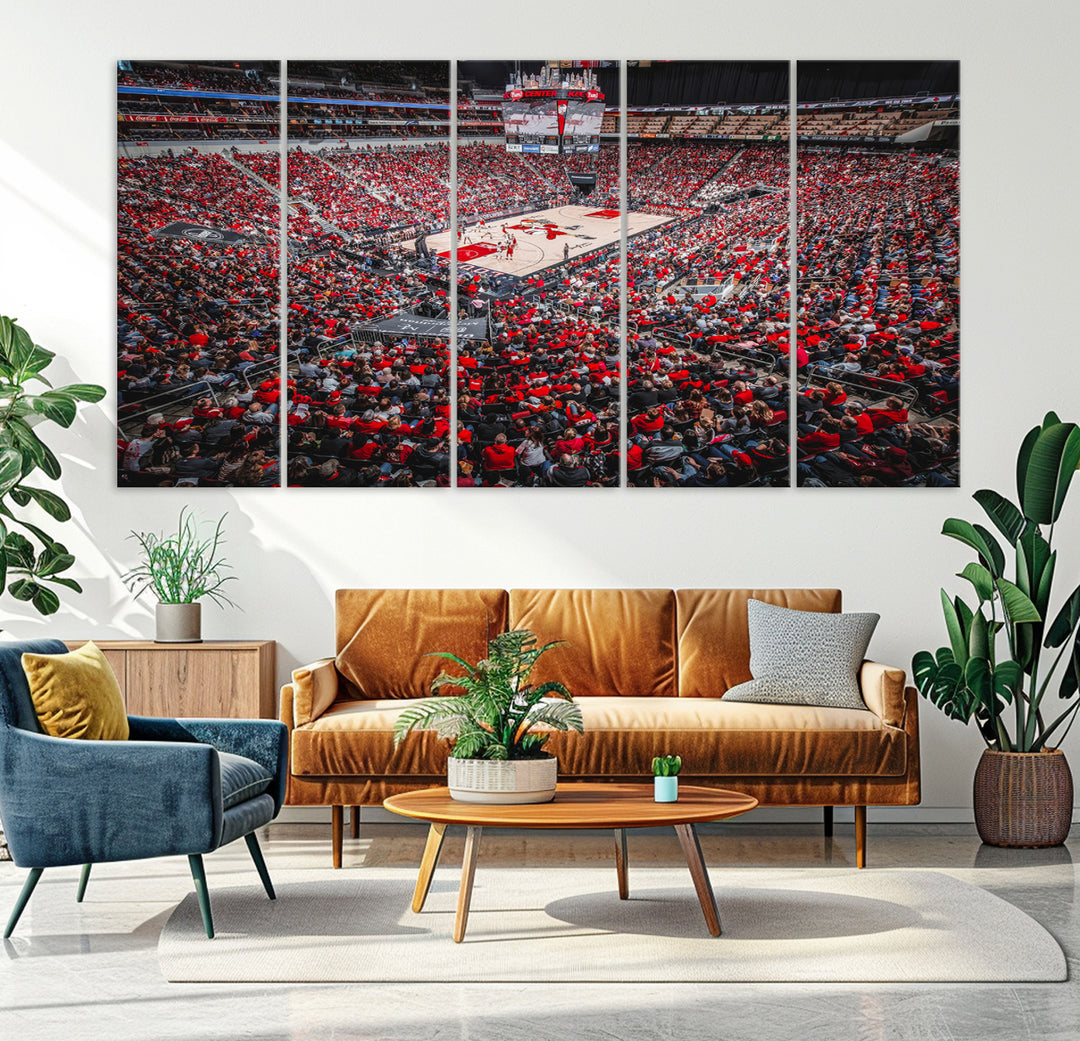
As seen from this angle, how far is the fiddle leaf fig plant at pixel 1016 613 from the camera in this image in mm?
5254

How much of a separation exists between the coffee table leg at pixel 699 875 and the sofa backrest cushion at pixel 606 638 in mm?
1736

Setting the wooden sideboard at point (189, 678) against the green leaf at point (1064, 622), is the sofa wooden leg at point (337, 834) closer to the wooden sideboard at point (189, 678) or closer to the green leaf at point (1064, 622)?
the wooden sideboard at point (189, 678)

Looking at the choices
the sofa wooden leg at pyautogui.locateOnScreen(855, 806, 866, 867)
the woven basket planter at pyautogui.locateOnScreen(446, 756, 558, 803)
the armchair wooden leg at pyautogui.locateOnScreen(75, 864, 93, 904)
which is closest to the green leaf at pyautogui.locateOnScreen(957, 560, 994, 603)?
the sofa wooden leg at pyautogui.locateOnScreen(855, 806, 866, 867)

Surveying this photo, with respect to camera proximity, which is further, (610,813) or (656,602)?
(656,602)

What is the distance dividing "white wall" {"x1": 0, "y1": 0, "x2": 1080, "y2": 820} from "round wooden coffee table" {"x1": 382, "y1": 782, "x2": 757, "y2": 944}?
6.53 feet

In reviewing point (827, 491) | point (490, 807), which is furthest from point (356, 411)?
point (490, 807)

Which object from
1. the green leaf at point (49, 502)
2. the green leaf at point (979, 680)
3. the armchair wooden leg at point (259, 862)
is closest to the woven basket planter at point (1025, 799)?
the green leaf at point (979, 680)

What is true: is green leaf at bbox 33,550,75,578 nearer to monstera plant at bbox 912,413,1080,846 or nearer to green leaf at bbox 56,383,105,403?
green leaf at bbox 56,383,105,403

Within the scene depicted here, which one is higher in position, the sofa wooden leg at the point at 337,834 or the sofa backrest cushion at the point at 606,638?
the sofa backrest cushion at the point at 606,638

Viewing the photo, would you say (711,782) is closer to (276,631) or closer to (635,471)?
(635,471)

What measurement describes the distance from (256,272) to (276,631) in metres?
1.64

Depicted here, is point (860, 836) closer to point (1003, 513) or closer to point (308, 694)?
point (1003, 513)

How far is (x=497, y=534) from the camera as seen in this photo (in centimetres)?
591

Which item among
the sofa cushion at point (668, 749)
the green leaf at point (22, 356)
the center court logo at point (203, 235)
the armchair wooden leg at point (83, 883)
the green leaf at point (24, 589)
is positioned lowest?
the armchair wooden leg at point (83, 883)
